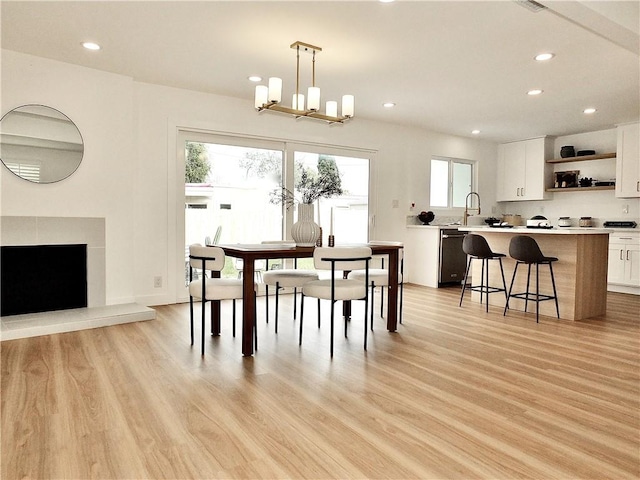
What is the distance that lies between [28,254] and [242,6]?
3007 millimetres

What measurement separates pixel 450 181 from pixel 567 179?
1881mm

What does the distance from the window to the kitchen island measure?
2.63 metres

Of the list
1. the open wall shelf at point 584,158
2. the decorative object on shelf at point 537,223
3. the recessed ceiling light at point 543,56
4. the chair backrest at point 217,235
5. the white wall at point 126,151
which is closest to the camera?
the recessed ceiling light at point 543,56

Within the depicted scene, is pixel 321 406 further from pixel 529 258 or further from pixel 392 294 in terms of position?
pixel 529 258

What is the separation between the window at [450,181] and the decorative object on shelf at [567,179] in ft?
4.53

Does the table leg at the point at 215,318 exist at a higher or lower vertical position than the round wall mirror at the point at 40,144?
lower

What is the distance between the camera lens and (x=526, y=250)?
4.55 m

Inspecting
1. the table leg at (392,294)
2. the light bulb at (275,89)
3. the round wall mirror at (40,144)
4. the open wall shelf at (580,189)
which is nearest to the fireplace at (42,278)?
the round wall mirror at (40,144)

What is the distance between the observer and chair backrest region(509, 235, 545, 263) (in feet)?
14.8

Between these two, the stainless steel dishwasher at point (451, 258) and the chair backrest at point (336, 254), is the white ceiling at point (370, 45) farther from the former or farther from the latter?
the stainless steel dishwasher at point (451, 258)

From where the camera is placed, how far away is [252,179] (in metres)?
5.70

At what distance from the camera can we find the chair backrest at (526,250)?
177 inches

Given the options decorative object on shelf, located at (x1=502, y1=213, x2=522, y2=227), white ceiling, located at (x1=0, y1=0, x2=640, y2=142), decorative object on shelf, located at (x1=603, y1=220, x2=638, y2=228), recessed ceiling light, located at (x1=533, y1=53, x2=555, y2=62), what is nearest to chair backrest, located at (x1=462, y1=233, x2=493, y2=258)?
white ceiling, located at (x1=0, y1=0, x2=640, y2=142)

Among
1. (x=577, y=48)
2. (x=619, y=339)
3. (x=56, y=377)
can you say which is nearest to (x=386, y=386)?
(x=56, y=377)
